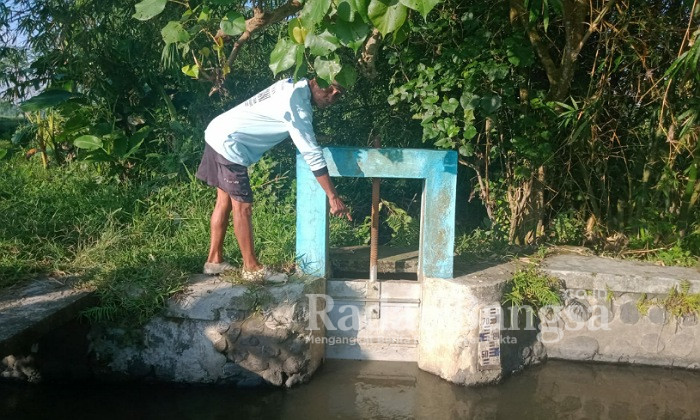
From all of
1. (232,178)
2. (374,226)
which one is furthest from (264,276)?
(374,226)

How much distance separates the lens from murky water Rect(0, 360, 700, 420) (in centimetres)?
348

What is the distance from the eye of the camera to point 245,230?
12.7ft

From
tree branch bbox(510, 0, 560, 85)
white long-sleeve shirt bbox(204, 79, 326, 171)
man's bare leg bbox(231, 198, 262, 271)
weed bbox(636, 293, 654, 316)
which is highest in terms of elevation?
tree branch bbox(510, 0, 560, 85)

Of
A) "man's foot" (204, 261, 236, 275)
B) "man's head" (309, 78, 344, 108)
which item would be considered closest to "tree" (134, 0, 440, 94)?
"man's head" (309, 78, 344, 108)

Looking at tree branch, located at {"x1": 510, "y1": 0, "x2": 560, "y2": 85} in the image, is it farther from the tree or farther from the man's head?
the man's head

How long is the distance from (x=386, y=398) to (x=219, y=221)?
1.56 meters

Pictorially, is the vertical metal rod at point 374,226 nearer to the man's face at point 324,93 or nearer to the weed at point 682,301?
the man's face at point 324,93

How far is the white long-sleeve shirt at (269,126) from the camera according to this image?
3.64 meters

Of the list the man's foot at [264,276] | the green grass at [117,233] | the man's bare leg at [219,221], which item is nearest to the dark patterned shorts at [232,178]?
the man's bare leg at [219,221]

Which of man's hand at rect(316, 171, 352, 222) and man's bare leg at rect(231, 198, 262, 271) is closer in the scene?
man's hand at rect(316, 171, 352, 222)

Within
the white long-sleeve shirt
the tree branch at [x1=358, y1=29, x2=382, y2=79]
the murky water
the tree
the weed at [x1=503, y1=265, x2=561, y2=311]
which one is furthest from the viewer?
the weed at [x1=503, y1=265, x2=561, y2=311]

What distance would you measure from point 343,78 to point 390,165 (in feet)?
3.50

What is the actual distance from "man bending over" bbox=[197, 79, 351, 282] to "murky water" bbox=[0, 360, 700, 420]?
788 mm

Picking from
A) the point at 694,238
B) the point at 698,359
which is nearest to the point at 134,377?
the point at 698,359
